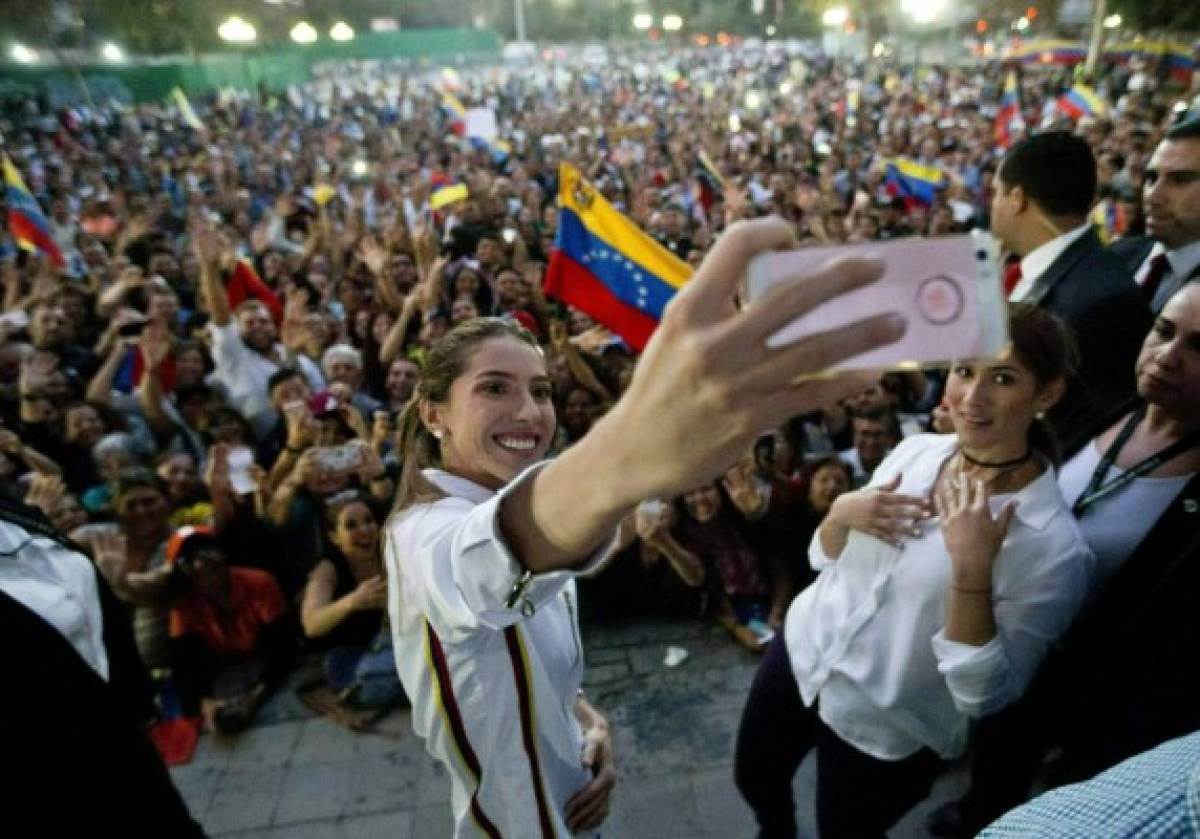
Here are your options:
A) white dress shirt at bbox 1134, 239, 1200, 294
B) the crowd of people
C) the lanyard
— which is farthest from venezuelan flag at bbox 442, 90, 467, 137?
the lanyard

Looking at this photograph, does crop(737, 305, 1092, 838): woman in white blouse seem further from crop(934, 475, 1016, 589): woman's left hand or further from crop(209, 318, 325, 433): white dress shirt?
crop(209, 318, 325, 433): white dress shirt

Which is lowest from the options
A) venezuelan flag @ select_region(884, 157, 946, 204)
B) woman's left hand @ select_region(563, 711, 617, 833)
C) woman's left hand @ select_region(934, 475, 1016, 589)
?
woman's left hand @ select_region(563, 711, 617, 833)

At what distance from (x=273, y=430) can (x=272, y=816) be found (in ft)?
8.86

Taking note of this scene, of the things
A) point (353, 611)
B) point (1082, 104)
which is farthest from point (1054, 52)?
point (353, 611)

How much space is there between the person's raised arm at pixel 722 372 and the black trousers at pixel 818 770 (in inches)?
67.9

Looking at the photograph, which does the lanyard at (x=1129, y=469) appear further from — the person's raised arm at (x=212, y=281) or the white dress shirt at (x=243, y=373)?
the person's raised arm at (x=212, y=281)

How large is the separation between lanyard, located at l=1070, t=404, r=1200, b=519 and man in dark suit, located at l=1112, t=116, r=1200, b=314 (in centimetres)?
118

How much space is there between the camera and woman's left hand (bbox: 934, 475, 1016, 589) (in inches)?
65.9

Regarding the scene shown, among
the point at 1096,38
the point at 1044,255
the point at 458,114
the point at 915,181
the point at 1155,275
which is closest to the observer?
the point at 1044,255

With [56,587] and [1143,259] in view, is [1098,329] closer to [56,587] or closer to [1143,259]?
[1143,259]

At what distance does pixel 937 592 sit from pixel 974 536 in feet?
0.77

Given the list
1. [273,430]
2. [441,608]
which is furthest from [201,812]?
[441,608]

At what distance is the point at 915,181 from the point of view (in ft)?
30.4

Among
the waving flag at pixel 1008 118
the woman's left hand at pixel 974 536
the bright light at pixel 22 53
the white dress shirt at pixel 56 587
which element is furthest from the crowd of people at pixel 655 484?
the bright light at pixel 22 53
